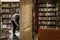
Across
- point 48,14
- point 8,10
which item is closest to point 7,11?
point 8,10

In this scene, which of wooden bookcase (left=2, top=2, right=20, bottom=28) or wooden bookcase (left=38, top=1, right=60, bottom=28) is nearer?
wooden bookcase (left=38, top=1, right=60, bottom=28)

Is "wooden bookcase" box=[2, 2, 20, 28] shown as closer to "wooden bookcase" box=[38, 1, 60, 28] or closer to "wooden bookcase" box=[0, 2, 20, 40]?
"wooden bookcase" box=[0, 2, 20, 40]

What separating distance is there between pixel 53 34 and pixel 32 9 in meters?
3.04

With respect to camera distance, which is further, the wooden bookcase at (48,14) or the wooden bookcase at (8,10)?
the wooden bookcase at (8,10)

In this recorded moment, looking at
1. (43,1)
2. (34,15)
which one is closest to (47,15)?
(43,1)

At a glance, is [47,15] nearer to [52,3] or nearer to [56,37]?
[52,3]

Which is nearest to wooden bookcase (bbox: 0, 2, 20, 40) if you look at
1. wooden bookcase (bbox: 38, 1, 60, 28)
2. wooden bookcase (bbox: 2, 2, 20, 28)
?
wooden bookcase (bbox: 2, 2, 20, 28)

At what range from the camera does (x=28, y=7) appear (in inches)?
197

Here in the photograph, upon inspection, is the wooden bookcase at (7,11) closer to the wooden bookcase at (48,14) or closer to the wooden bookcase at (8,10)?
the wooden bookcase at (8,10)

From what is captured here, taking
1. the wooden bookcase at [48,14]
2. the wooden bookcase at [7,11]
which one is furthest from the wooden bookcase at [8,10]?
the wooden bookcase at [48,14]

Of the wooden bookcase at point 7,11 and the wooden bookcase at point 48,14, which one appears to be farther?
the wooden bookcase at point 7,11

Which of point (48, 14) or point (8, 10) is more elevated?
point (8, 10)

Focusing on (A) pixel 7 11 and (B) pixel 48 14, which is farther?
(A) pixel 7 11

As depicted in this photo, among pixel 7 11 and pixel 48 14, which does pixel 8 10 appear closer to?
pixel 7 11
